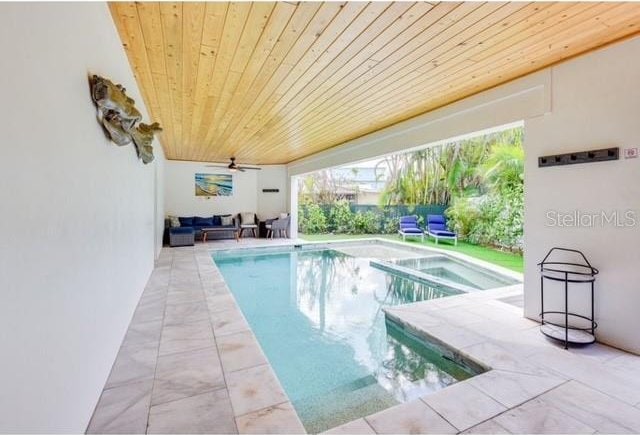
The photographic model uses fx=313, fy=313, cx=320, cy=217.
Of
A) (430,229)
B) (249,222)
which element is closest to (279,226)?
(249,222)

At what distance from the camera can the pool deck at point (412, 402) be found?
173cm

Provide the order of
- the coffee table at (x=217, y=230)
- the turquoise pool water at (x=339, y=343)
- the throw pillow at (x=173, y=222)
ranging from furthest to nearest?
the coffee table at (x=217, y=230), the throw pillow at (x=173, y=222), the turquoise pool water at (x=339, y=343)

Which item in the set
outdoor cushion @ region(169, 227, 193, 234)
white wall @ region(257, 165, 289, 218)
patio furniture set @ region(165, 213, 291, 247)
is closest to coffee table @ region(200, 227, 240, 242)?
patio furniture set @ region(165, 213, 291, 247)

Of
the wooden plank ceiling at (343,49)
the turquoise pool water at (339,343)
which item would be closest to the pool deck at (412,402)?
the turquoise pool water at (339,343)

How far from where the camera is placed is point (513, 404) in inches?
75.0

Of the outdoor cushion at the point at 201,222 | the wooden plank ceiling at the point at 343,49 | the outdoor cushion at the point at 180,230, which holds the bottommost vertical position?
the outdoor cushion at the point at 180,230

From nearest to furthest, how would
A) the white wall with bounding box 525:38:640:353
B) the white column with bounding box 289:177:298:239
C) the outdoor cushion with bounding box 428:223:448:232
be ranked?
1. the white wall with bounding box 525:38:640:353
2. the outdoor cushion with bounding box 428:223:448:232
3. the white column with bounding box 289:177:298:239

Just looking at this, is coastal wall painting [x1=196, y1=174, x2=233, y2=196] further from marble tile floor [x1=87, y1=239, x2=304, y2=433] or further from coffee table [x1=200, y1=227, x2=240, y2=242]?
marble tile floor [x1=87, y1=239, x2=304, y2=433]

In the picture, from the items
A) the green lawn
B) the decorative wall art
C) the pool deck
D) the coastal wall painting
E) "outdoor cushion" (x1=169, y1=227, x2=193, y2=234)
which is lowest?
the pool deck

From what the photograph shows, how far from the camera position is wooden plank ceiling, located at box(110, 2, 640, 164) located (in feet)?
7.06

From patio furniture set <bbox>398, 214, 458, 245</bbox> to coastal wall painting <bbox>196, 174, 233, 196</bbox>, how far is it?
6080mm

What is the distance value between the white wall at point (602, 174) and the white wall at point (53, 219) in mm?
3763

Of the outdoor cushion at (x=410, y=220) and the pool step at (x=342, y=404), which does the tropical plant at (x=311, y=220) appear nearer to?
the outdoor cushion at (x=410, y=220)

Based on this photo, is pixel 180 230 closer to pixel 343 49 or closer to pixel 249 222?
pixel 249 222
